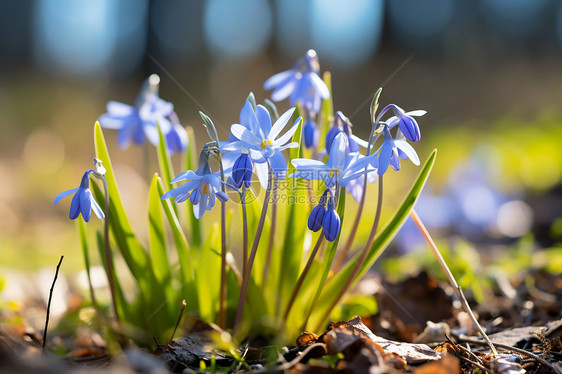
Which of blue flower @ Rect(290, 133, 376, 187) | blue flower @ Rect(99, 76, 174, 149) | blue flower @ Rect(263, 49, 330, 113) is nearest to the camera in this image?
blue flower @ Rect(290, 133, 376, 187)

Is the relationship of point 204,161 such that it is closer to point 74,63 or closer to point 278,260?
point 278,260

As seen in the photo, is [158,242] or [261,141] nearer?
[261,141]

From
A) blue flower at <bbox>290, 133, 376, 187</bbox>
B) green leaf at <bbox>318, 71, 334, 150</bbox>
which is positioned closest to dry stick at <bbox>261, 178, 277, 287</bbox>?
blue flower at <bbox>290, 133, 376, 187</bbox>

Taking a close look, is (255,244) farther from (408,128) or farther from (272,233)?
(408,128)

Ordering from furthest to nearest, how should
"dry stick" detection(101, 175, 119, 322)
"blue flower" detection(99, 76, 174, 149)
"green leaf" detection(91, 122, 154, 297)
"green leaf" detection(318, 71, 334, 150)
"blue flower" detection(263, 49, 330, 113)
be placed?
"blue flower" detection(99, 76, 174, 149), "green leaf" detection(318, 71, 334, 150), "blue flower" detection(263, 49, 330, 113), "green leaf" detection(91, 122, 154, 297), "dry stick" detection(101, 175, 119, 322)

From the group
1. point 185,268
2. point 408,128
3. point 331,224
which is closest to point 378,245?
point 331,224

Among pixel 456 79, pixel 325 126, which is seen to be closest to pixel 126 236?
pixel 325 126

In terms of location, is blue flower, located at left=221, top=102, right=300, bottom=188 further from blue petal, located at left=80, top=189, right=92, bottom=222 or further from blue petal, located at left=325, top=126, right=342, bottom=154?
blue petal, located at left=80, top=189, right=92, bottom=222
